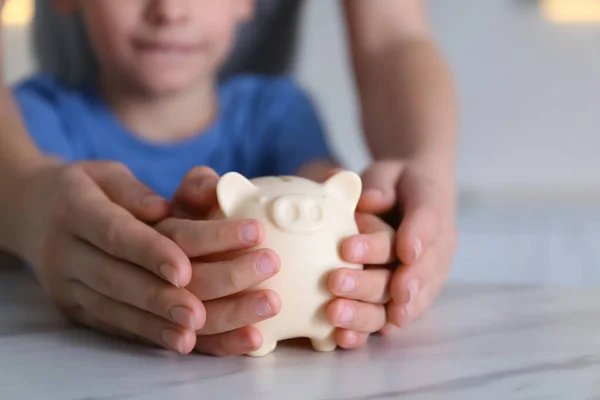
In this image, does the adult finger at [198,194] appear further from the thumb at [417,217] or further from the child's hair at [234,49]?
the child's hair at [234,49]

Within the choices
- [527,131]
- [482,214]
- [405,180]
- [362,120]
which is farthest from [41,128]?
[527,131]

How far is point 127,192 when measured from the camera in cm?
45

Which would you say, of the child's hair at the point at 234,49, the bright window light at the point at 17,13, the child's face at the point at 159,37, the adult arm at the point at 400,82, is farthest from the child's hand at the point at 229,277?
the bright window light at the point at 17,13

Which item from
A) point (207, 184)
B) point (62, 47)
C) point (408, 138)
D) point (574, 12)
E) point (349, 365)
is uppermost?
point (574, 12)

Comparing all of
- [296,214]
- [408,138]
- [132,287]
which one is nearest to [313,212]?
[296,214]

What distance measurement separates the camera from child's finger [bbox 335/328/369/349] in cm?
42

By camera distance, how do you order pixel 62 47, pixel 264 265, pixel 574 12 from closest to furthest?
pixel 264 265, pixel 62 47, pixel 574 12

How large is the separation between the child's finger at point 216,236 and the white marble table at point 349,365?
0.07 m

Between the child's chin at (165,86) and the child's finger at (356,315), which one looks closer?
the child's finger at (356,315)

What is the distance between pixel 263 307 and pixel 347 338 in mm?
64

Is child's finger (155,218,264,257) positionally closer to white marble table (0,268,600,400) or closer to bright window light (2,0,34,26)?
white marble table (0,268,600,400)

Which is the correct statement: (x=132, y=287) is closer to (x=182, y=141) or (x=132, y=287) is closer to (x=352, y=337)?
(x=352, y=337)

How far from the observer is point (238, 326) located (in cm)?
40

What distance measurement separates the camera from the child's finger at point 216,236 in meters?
0.38
